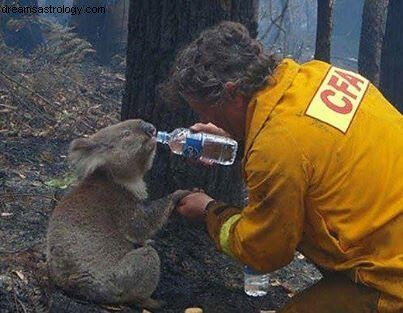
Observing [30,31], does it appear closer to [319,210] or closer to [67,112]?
[67,112]

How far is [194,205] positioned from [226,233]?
45cm

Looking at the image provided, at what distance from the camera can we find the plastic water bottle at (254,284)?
4.66 meters

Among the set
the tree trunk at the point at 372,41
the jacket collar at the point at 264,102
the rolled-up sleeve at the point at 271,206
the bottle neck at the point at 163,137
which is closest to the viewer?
the rolled-up sleeve at the point at 271,206

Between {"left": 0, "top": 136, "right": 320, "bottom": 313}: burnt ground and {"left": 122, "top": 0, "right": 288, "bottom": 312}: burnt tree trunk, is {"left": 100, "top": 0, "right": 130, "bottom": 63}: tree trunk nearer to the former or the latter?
{"left": 0, "top": 136, "right": 320, "bottom": 313}: burnt ground

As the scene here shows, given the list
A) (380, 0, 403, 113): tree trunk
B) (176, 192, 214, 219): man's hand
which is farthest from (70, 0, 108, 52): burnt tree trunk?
(176, 192, 214, 219): man's hand

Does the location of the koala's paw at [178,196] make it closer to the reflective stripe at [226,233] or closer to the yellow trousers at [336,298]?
the reflective stripe at [226,233]

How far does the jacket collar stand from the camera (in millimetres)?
3223

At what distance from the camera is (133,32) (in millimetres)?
4930

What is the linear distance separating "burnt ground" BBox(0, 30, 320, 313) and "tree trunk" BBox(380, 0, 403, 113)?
3.85m

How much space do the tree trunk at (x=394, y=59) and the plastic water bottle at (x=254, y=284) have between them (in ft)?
16.9

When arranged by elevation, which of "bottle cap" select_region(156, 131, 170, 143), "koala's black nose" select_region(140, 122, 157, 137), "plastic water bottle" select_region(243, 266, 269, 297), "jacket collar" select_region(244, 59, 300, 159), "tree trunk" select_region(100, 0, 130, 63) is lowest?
"tree trunk" select_region(100, 0, 130, 63)

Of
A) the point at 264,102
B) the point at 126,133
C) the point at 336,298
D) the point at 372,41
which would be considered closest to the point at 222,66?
the point at 264,102

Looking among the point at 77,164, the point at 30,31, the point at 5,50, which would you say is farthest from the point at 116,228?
the point at 30,31

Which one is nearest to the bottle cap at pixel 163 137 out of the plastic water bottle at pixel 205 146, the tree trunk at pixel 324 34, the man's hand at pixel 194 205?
the plastic water bottle at pixel 205 146
